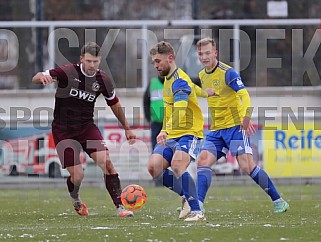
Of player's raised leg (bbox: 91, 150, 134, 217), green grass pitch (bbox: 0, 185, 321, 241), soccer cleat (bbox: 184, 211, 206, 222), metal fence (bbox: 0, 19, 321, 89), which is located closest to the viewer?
green grass pitch (bbox: 0, 185, 321, 241)

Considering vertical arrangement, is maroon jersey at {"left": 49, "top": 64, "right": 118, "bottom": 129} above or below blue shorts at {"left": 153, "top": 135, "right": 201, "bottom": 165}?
above

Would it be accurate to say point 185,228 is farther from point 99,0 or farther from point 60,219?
point 99,0

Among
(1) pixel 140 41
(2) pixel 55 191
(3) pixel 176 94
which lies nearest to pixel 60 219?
(3) pixel 176 94

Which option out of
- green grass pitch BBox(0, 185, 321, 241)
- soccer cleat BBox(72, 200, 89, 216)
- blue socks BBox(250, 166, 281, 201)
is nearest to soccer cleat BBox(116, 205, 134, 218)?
green grass pitch BBox(0, 185, 321, 241)

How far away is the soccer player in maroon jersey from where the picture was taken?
11617 millimetres

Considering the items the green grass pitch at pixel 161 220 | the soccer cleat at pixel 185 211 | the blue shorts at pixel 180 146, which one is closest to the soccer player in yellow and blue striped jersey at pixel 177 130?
the blue shorts at pixel 180 146

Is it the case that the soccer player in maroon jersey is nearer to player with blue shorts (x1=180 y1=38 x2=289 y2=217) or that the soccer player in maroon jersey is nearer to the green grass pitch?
the green grass pitch

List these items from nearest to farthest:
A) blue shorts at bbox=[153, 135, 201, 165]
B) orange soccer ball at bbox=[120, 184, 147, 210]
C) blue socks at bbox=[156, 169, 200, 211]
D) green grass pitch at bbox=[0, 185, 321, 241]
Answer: green grass pitch at bbox=[0, 185, 321, 241] < blue socks at bbox=[156, 169, 200, 211] < blue shorts at bbox=[153, 135, 201, 165] < orange soccer ball at bbox=[120, 184, 147, 210]

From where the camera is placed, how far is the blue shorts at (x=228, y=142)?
1172cm

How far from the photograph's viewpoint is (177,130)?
11.2 m

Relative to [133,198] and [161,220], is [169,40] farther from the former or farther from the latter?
[161,220]

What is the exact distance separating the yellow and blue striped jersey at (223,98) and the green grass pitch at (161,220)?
119cm

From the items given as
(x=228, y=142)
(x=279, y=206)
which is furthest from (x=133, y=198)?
(x=279, y=206)

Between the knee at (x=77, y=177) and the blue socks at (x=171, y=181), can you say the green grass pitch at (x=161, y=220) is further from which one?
the knee at (x=77, y=177)
